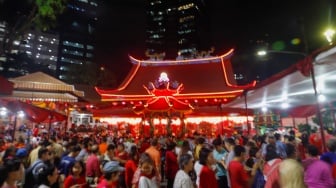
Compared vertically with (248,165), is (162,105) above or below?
above

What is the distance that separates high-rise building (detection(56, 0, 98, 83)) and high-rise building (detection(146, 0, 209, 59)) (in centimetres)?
2406

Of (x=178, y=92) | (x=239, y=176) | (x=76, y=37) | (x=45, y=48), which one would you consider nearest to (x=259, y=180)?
(x=239, y=176)

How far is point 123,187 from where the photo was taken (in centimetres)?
588

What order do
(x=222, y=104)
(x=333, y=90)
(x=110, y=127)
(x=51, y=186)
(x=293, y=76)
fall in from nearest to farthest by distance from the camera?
(x=51, y=186), (x=293, y=76), (x=333, y=90), (x=222, y=104), (x=110, y=127)

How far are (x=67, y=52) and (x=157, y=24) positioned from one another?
1493 inches

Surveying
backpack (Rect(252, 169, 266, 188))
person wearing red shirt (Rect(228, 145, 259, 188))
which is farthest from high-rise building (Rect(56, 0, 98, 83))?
backpack (Rect(252, 169, 266, 188))

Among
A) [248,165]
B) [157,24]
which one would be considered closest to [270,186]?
[248,165]

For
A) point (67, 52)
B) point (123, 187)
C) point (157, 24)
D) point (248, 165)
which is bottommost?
point (123, 187)

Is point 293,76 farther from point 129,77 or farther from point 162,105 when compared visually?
point 129,77

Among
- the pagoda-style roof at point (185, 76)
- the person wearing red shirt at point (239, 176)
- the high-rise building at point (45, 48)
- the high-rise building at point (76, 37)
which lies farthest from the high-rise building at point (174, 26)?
the person wearing red shirt at point (239, 176)

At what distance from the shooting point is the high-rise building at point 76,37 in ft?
309

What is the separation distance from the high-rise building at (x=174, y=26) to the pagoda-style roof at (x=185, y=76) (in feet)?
228

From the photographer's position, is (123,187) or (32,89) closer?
(123,187)

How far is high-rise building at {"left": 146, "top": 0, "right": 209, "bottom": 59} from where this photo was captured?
323 feet
